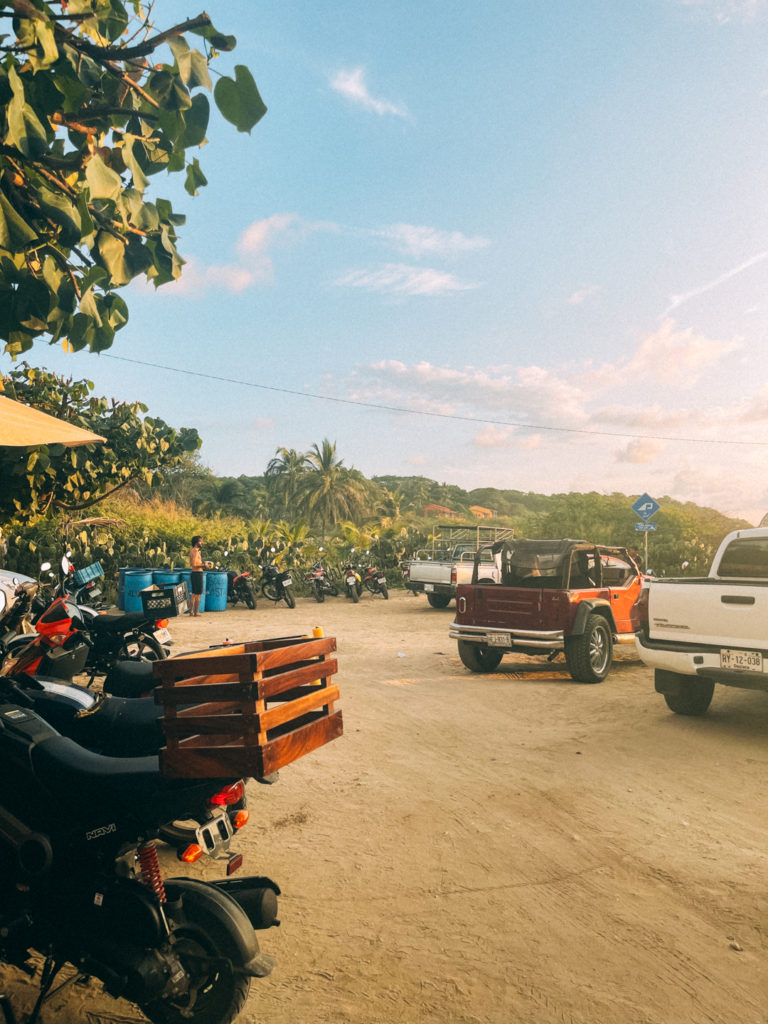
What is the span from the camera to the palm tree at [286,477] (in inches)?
2205

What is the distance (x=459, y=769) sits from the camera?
5.80 m

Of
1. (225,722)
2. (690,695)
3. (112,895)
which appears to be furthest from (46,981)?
(690,695)

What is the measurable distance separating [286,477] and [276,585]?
39.1 metres

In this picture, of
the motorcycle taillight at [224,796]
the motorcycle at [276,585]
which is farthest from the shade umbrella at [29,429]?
the motorcycle at [276,585]

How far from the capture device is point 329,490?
54.3 m

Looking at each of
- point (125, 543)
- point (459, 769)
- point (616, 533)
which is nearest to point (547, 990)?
point (459, 769)

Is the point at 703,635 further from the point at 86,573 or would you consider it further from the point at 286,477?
the point at 286,477

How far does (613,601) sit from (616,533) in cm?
2289

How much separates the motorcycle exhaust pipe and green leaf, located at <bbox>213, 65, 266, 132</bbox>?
3.14 m

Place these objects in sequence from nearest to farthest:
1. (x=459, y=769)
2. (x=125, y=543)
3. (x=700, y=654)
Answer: (x=459, y=769) → (x=700, y=654) → (x=125, y=543)

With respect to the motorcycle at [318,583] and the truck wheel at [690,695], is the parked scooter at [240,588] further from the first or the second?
the truck wheel at [690,695]

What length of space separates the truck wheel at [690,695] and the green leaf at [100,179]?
6349 mm

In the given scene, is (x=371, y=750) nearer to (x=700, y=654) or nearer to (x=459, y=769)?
(x=459, y=769)

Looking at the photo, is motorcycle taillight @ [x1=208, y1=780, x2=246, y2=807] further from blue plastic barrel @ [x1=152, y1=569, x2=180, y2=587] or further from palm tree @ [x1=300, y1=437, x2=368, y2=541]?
palm tree @ [x1=300, y1=437, x2=368, y2=541]
